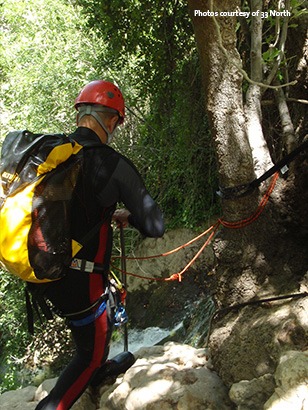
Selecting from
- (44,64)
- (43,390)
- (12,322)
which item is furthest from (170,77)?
(12,322)

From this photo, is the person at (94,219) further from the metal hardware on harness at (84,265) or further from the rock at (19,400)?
the rock at (19,400)

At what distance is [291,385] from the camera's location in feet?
5.69

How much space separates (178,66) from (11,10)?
290 inches

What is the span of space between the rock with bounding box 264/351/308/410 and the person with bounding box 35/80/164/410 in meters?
0.98

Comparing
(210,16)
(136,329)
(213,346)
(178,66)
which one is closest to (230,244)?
(213,346)

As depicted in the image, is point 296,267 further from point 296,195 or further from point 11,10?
point 11,10

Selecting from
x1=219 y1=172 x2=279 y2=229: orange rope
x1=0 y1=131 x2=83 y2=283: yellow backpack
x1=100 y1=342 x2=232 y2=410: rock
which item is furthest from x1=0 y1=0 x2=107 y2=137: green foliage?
x1=100 y1=342 x2=232 y2=410: rock

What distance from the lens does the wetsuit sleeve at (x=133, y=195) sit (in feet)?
7.55

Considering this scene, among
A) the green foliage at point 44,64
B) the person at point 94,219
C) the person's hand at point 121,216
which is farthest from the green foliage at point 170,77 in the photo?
the person's hand at point 121,216

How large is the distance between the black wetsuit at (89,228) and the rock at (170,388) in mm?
277

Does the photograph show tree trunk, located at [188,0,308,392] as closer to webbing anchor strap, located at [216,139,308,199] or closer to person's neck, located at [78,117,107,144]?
webbing anchor strap, located at [216,139,308,199]

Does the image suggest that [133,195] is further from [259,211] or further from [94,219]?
[259,211]

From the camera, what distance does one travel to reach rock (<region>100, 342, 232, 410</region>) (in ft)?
8.05

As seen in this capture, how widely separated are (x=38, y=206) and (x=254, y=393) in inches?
59.0
